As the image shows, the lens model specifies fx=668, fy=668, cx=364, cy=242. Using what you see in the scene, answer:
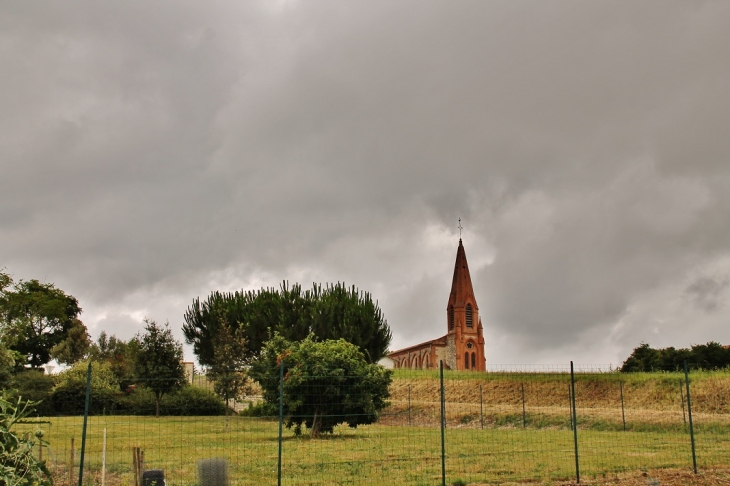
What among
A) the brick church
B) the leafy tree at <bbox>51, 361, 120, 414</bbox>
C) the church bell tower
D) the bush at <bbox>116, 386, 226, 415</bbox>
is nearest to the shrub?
the bush at <bbox>116, 386, 226, 415</bbox>

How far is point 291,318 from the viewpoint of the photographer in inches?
2000

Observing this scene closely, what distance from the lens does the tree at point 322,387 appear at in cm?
2228

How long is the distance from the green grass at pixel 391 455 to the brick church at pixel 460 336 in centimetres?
7633

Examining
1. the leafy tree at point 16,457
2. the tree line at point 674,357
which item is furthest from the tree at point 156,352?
the tree line at point 674,357

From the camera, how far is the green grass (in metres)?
12.6

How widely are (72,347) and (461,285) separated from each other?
59.6 m

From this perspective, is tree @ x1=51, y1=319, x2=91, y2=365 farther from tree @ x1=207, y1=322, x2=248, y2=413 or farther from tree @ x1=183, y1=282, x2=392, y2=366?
tree @ x1=207, y1=322, x2=248, y2=413

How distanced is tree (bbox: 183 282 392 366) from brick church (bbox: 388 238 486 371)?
160 ft

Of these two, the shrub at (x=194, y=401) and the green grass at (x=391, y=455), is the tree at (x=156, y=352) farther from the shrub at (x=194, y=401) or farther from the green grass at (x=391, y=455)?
the green grass at (x=391, y=455)

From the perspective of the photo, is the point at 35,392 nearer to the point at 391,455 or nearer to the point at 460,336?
the point at 391,455

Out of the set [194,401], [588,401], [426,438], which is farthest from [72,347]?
[426,438]

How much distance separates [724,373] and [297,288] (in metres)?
30.7

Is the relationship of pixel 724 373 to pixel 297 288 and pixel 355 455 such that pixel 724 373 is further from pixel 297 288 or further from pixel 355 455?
pixel 297 288

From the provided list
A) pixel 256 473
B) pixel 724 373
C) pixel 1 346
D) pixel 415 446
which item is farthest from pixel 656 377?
pixel 1 346
